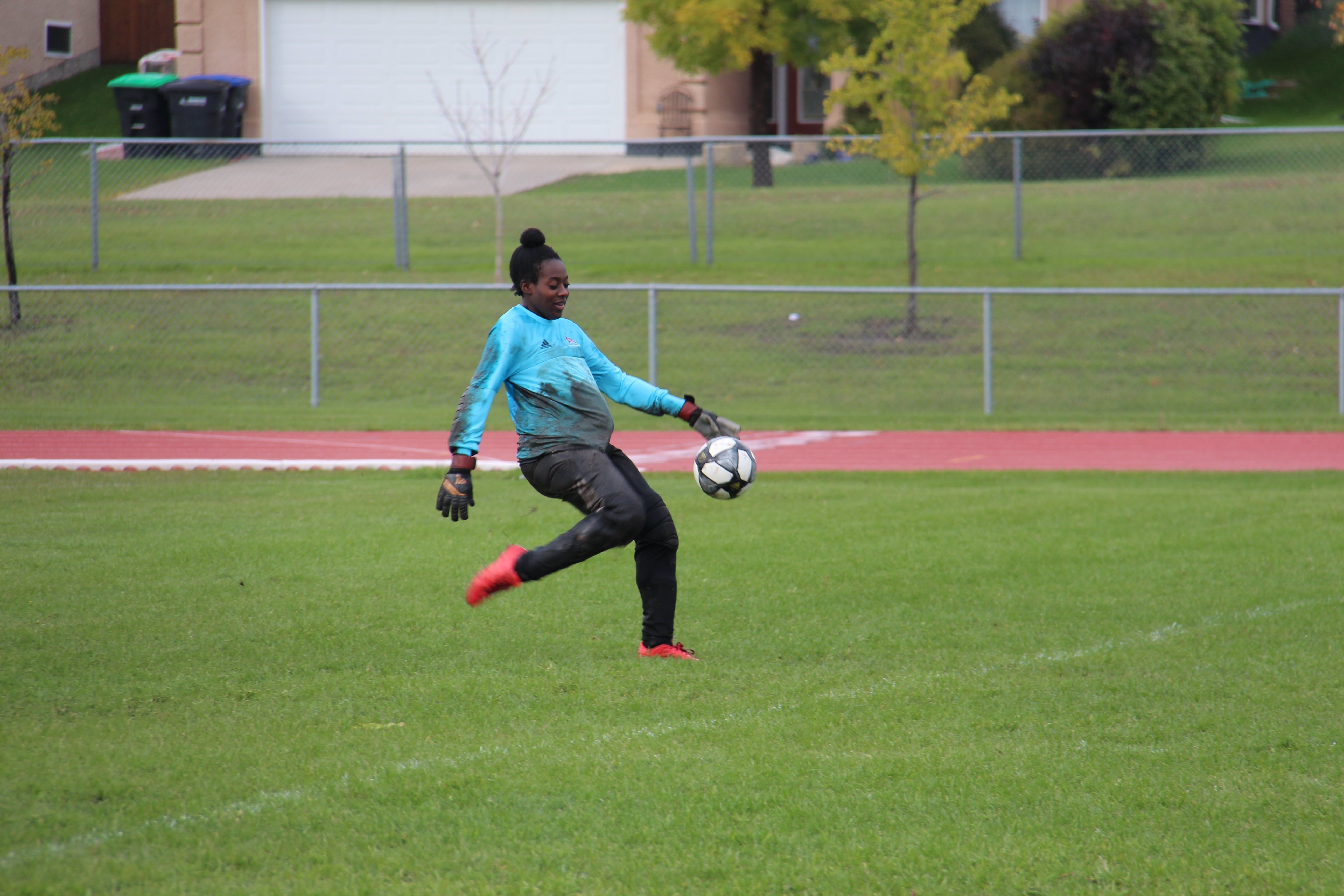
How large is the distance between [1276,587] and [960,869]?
4464mm

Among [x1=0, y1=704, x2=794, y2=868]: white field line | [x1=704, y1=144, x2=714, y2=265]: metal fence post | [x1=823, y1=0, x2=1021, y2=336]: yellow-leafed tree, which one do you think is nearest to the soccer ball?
[x1=0, y1=704, x2=794, y2=868]: white field line

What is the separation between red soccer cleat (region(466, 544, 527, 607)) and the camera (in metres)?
5.83

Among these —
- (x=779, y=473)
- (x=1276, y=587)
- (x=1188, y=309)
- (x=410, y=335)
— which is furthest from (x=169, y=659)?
(x=1188, y=309)

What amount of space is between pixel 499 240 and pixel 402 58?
11.9m

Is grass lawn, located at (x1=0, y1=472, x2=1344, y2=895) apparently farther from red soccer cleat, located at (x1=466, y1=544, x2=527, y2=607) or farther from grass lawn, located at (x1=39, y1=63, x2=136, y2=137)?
grass lawn, located at (x1=39, y1=63, x2=136, y2=137)

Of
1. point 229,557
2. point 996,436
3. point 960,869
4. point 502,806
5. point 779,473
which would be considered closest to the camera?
point 960,869

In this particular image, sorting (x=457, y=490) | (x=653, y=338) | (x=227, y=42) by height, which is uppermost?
(x=227, y=42)

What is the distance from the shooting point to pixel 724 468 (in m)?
6.23

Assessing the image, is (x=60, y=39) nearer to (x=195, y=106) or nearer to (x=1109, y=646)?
(x=195, y=106)

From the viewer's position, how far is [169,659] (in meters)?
5.77

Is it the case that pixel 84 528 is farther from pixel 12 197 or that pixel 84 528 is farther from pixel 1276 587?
pixel 12 197

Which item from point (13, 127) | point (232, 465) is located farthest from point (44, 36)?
point (232, 465)

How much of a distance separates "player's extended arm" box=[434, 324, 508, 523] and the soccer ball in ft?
3.71

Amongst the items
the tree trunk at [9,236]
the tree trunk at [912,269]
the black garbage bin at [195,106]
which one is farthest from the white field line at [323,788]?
the black garbage bin at [195,106]
